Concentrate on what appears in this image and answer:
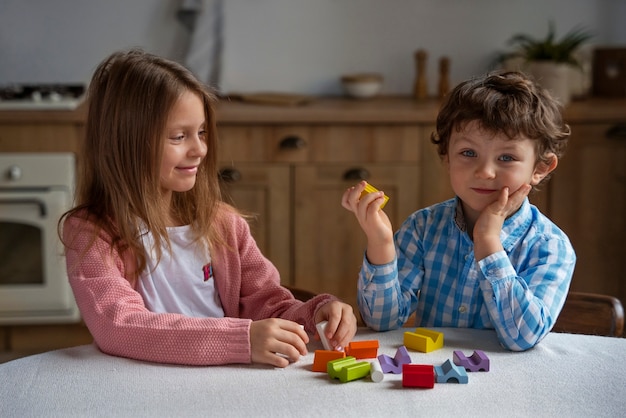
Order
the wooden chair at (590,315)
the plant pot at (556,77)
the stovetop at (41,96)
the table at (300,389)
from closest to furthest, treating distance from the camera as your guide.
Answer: the table at (300,389)
the wooden chair at (590,315)
the stovetop at (41,96)
the plant pot at (556,77)

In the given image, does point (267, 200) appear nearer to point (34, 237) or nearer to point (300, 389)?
point (34, 237)

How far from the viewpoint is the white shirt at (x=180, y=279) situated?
65.5 inches

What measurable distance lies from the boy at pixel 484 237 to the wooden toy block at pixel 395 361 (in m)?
0.18

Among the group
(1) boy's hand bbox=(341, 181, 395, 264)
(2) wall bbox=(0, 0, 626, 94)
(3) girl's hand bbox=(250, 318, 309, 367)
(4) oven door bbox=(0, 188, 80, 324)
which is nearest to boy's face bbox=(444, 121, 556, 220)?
(1) boy's hand bbox=(341, 181, 395, 264)

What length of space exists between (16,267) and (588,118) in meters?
2.20

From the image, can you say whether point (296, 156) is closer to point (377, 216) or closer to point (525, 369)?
point (377, 216)

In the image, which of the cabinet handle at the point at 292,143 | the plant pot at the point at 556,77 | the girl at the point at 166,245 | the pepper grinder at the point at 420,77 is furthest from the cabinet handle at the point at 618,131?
the girl at the point at 166,245

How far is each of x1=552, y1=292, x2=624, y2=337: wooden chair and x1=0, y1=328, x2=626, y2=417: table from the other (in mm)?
268

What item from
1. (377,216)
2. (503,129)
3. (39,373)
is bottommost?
(39,373)

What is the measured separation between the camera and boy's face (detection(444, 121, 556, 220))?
1574 mm

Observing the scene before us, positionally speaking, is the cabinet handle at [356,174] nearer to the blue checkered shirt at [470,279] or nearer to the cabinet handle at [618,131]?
the cabinet handle at [618,131]

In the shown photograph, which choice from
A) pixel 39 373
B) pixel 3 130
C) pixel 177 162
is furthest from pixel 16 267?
pixel 39 373

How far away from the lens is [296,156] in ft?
11.0

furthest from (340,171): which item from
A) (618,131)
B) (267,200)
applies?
(618,131)
